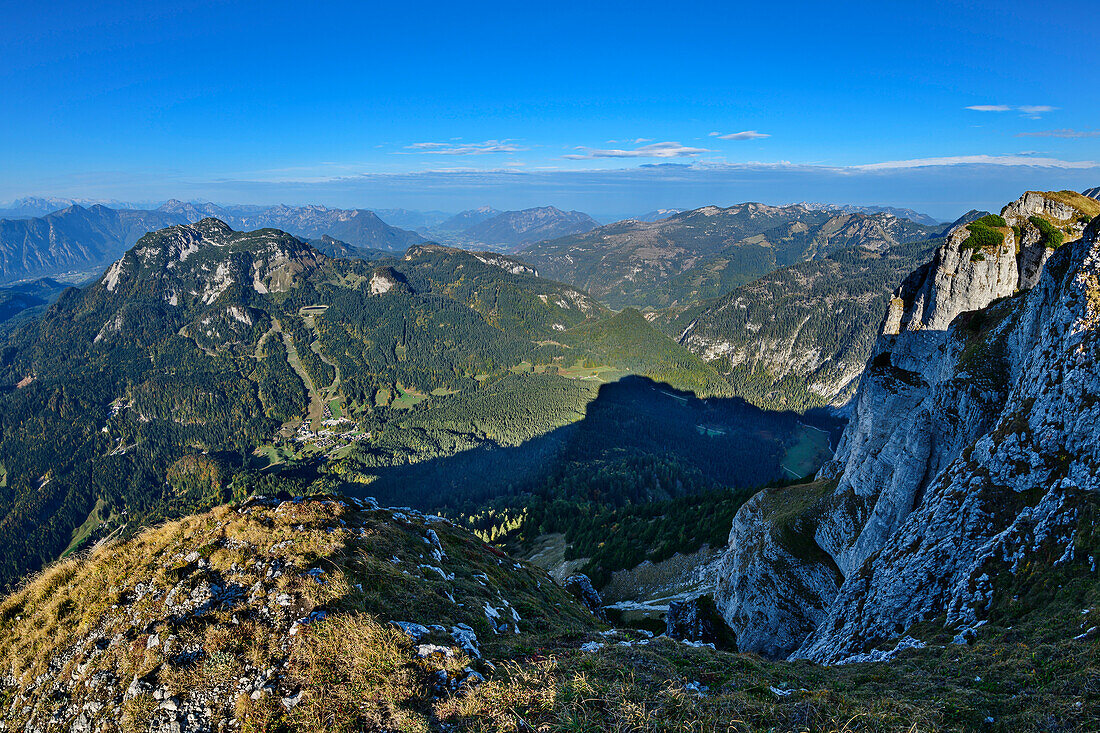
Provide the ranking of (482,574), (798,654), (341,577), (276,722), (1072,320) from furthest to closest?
1. (798,654)
2. (482,574)
3. (1072,320)
4. (341,577)
5. (276,722)

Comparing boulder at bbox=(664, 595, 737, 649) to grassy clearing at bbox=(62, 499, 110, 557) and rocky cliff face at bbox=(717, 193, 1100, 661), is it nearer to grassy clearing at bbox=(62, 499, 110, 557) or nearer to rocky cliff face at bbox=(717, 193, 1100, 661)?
rocky cliff face at bbox=(717, 193, 1100, 661)

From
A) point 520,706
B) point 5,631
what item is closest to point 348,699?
point 520,706

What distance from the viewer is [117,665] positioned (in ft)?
46.9

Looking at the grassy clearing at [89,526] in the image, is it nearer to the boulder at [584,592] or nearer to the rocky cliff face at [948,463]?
the boulder at [584,592]

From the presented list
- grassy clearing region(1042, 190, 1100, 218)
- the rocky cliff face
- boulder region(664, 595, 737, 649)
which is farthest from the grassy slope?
grassy clearing region(1042, 190, 1100, 218)

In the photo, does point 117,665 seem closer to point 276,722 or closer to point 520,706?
point 276,722

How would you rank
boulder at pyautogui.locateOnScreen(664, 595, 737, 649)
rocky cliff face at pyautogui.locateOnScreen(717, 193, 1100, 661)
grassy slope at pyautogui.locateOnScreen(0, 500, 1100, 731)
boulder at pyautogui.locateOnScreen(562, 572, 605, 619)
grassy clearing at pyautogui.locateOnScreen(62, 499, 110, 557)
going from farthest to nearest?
1. grassy clearing at pyautogui.locateOnScreen(62, 499, 110, 557)
2. boulder at pyautogui.locateOnScreen(562, 572, 605, 619)
3. boulder at pyautogui.locateOnScreen(664, 595, 737, 649)
4. rocky cliff face at pyautogui.locateOnScreen(717, 193, 1100, 661)
5. grassy slope at pyautogui.locateOnScreen(0, 500, 1100, 731)

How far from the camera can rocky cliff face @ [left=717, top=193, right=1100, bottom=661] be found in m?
23.0

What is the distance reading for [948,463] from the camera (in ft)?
111

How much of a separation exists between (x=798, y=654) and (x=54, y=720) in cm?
4104

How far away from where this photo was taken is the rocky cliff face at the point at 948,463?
23.0 meters

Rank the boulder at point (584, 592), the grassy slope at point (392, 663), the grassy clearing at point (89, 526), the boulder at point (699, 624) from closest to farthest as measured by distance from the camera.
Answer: the grassy slope at point (392, 663), the boulder at point (699, 624), the boulder at point (584, 592), the grassy clearing at point (89, 526)

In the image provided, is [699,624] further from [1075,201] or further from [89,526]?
[89,526]

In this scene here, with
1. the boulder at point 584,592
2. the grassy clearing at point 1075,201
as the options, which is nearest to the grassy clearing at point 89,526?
the boulder at point 584,592
